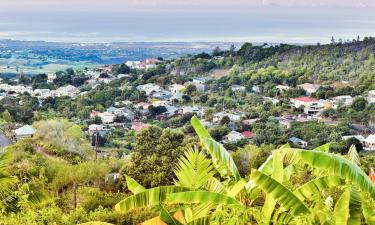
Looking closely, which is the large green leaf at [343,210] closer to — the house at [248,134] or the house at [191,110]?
the house at [248,134]

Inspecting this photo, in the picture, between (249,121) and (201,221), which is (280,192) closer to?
(201,221)

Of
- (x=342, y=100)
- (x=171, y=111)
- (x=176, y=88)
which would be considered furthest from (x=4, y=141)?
(x=176, y=88)

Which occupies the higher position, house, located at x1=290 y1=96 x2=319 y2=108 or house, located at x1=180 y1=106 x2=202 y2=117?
house, located at x1=290 y1=96 x2=319 y2=108

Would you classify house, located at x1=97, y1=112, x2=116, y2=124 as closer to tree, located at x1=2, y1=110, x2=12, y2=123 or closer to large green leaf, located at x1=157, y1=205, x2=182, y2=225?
tree, located at x1=2, y1=110, x2=12, y2=123

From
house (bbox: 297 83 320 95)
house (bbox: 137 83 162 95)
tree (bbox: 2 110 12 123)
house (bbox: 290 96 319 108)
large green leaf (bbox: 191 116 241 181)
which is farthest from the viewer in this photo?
house (bbox: 137 83 162 95)

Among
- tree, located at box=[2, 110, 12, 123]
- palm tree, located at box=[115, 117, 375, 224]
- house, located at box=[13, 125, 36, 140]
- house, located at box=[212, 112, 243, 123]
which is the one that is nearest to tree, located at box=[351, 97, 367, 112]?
house, located at box=[212, 112, 243, 123]

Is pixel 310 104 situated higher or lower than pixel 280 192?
lower
